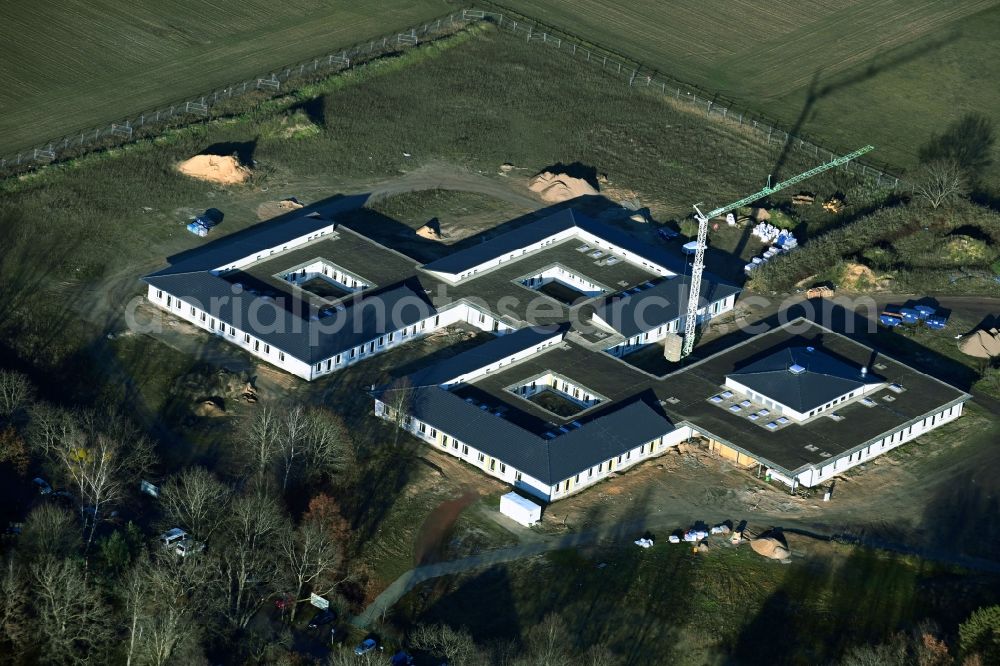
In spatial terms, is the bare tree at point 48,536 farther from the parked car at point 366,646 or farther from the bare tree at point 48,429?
the parked car at point 366,646

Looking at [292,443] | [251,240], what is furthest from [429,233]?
[292,443]

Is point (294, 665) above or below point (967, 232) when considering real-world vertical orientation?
below

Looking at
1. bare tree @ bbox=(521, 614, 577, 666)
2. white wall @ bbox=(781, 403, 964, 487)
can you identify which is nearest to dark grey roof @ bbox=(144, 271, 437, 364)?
bare tree @ bbox=(521, 614, 577, 666)

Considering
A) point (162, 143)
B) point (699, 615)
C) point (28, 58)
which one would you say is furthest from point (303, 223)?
point (699, 615)

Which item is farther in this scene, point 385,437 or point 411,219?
point 411,219

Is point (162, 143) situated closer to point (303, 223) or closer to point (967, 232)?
point (303, 223)

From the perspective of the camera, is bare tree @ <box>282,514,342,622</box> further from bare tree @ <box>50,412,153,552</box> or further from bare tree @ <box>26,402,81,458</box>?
bare tree @ <box>26,402,81,458</box>
